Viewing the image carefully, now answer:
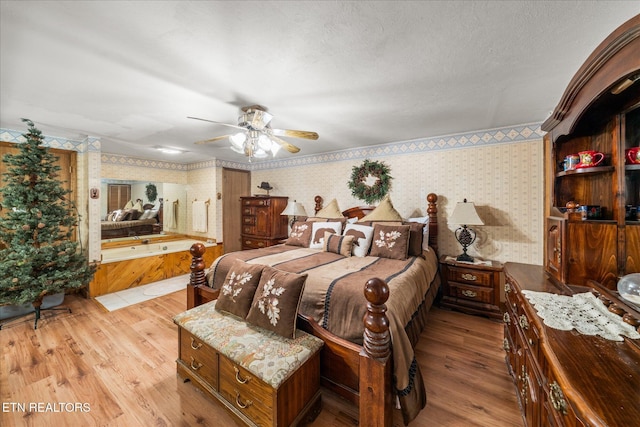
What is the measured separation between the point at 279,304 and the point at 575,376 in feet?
Answer: 4.44

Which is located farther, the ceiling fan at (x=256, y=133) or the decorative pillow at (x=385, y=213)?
the decorative pillow at (x=385, y=213)

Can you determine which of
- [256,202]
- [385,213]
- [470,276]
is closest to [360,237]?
[385,213]

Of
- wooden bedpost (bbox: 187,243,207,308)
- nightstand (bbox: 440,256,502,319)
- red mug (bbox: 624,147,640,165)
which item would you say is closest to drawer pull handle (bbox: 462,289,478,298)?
nightstand (bbox: 440,256,502,319)

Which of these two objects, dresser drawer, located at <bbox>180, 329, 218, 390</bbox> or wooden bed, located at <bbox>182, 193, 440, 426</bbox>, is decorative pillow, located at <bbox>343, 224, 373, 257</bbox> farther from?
dresser drawer, located at <bbox>180, 329, 218, 390</bbox>

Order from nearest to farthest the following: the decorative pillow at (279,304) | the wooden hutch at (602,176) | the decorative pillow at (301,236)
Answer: the wooden hutch at (602,176)
the decorative pillow at (279,304)
the decorative pillow at (301,236)

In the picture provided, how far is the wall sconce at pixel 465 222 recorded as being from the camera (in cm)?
277

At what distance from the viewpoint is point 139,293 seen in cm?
356

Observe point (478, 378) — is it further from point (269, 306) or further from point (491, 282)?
point (269, 306)

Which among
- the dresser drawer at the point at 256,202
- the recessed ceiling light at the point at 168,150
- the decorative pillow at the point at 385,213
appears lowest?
the decorative pillow at the point at 385,213

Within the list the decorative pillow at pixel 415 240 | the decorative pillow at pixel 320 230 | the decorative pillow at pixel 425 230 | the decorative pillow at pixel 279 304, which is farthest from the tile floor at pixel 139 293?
the decorative pillow at pixel 425 230

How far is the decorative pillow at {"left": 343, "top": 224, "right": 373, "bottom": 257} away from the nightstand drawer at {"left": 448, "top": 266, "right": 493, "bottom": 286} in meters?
1.07

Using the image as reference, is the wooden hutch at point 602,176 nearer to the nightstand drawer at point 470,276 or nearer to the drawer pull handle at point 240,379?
the nightstand drawer at point 470,276

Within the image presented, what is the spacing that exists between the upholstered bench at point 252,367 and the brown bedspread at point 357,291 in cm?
23

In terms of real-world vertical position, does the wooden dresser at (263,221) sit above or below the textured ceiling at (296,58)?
below
